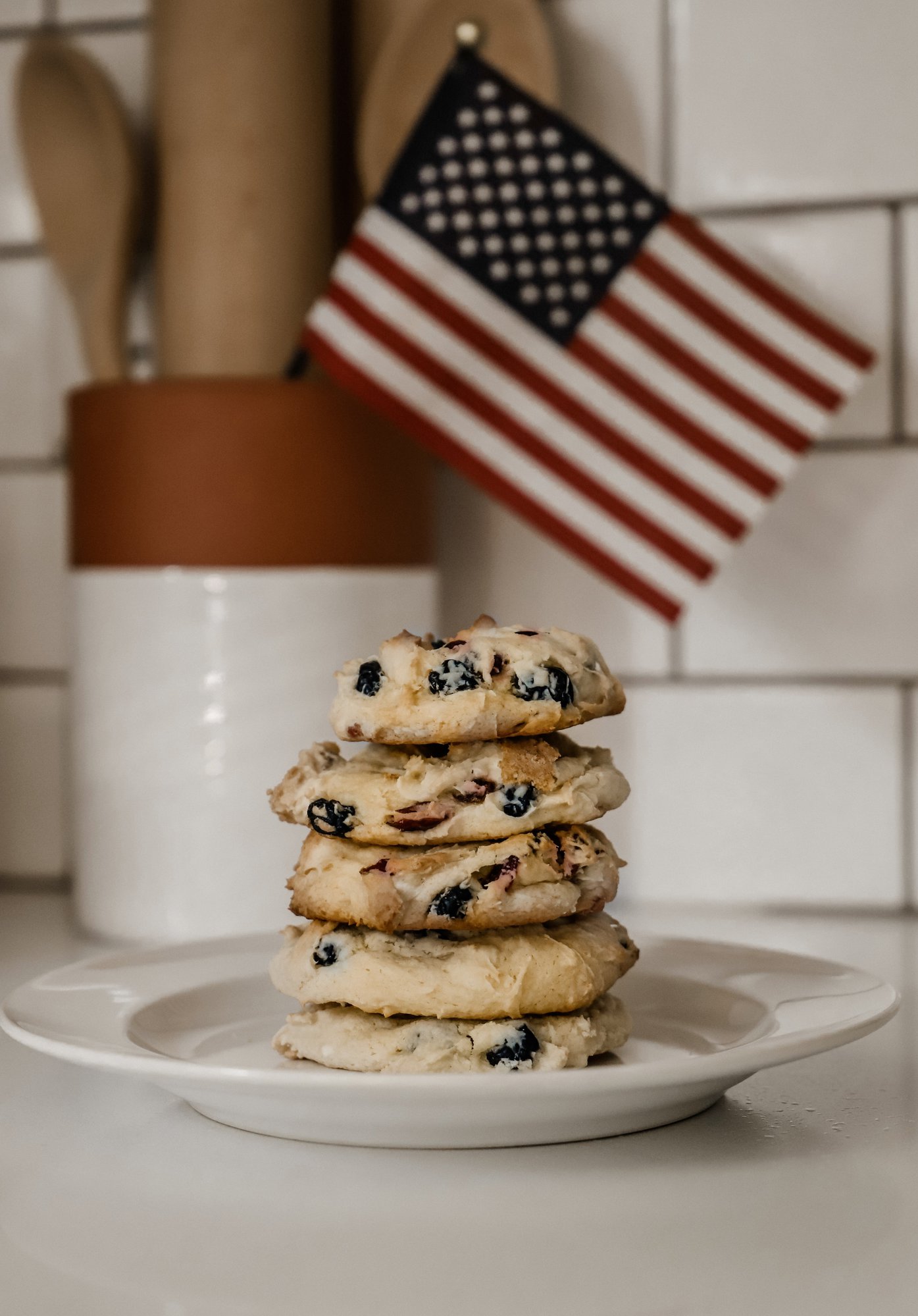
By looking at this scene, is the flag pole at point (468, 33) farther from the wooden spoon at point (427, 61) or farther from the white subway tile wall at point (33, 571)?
the white subway tile wall at point (33, 571)

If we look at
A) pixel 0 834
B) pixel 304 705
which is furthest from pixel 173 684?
pixel 0 834

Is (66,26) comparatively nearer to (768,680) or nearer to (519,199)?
(519,199)

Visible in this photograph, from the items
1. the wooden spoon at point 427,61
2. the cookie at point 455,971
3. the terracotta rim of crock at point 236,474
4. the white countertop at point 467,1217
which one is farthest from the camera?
the wooden spoon at point 427,61

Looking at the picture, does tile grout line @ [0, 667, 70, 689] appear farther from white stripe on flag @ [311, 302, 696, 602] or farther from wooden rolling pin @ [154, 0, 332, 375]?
white stripe on flag @ [311, 302, 696, 602]

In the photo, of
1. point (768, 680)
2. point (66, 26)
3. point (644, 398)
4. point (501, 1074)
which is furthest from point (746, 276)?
point (501, 1074)

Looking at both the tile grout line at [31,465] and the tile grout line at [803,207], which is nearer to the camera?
the tile grout line at [803,207]

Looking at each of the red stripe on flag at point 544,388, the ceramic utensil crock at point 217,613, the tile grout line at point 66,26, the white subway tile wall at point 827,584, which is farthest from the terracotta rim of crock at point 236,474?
the tile grout line at point 66,26

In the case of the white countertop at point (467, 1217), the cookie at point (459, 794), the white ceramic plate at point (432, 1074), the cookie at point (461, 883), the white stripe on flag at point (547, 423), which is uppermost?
the white stripe on flag at point (547, 423)

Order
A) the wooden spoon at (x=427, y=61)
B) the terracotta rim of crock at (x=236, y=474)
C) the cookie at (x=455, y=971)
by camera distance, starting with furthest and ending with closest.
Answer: the wooden spoon at (x=427, y=61) → the terracotta rim of crock at (x=236, y=474) → the cookie at (x=455, y=971)
